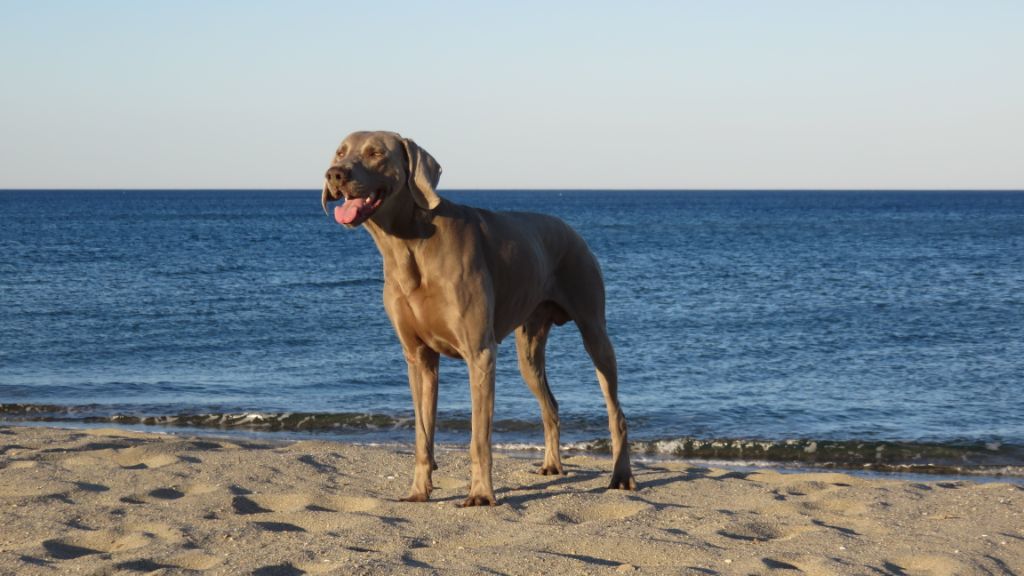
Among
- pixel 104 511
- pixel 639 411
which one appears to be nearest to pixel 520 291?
pixel 104 511

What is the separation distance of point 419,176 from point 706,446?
6.32 m

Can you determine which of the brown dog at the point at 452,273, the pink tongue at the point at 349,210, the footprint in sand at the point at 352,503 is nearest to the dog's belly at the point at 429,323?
the brown dog at the point at 452,273

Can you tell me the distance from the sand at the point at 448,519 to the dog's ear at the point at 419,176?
193cm

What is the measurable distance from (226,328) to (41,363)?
5.10 metres

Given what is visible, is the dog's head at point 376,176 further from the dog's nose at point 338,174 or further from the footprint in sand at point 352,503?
the footprint in sand at point 352,503

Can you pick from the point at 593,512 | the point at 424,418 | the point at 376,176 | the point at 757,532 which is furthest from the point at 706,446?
the point at 376,176

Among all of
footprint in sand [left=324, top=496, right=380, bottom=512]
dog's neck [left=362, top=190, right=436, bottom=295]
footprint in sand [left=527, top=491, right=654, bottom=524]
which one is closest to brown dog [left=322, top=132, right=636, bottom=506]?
dog's neck [left=362, top=190, right=436, bottom=295]

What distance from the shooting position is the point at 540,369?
8.51 meters

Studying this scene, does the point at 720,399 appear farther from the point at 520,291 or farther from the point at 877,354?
the point at 520,291

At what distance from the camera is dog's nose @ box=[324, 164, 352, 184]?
6438mm

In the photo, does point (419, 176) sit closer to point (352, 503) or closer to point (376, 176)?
point (376, 176)

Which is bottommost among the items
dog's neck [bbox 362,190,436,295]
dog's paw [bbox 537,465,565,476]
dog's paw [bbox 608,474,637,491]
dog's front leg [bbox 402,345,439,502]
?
dog's paw [bbox 537,465,565,476]

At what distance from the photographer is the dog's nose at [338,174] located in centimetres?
644

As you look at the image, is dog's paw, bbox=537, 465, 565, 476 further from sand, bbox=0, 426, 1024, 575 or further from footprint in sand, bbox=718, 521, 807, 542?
footprint in sand, bbox=718, 521, 807, 542
